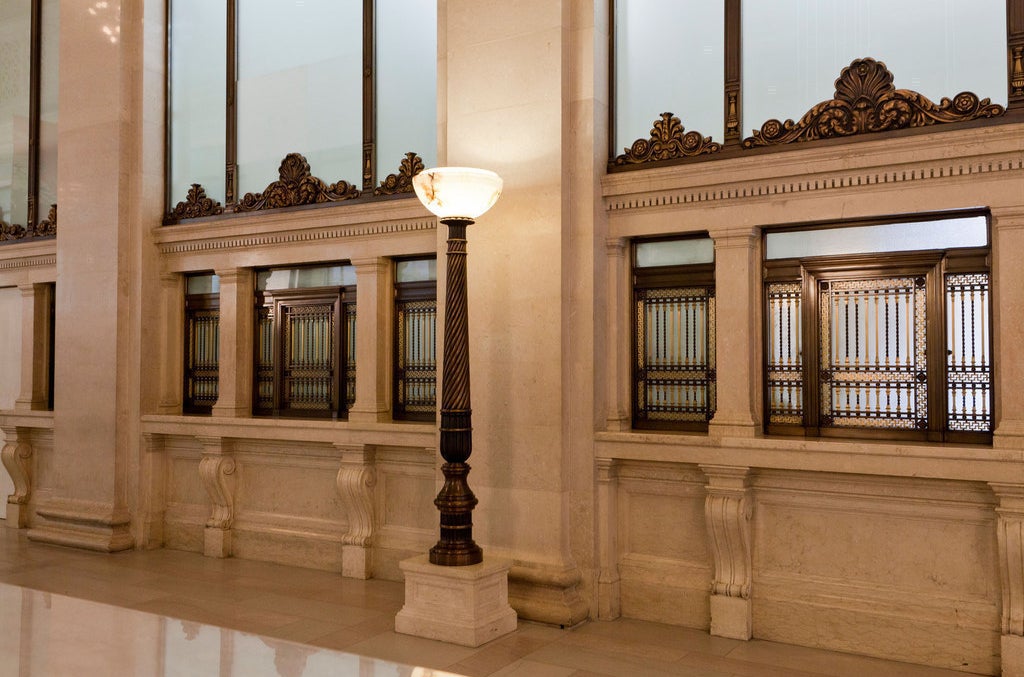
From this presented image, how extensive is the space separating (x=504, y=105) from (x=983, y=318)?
11.8ft

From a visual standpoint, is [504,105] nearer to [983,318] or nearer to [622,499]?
[622,499]

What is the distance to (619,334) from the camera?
685 cm

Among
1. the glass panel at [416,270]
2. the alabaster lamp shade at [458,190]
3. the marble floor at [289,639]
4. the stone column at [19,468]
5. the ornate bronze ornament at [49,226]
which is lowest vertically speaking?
the marble floor at [289,639]

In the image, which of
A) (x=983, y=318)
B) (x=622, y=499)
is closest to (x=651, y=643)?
(x=622, y=499)

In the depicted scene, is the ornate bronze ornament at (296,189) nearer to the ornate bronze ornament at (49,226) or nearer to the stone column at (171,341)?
the stone column at (171,341)

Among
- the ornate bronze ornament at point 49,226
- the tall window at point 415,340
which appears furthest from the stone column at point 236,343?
the ornate bronze ornament at point 49,226

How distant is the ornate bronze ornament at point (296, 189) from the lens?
8.29 m

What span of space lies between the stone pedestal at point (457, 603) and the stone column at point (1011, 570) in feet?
10.0

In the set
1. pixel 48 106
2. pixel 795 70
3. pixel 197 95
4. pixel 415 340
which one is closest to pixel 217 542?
pixel 415 340

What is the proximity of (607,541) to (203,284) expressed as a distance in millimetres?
5074

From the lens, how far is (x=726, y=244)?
21.0 feet

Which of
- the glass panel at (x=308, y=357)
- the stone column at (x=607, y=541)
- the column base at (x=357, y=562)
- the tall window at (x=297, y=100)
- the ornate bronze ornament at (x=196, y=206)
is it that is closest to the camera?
the stone column at (x=607, y=541)

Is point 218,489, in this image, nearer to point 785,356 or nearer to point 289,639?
point 289,639

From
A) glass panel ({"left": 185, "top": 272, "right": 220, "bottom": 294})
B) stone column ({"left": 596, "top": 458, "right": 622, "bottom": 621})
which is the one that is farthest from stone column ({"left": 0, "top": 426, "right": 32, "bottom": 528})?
stone column ({"left": 596, "top": 458, "right": 622, "bottom": 621})
